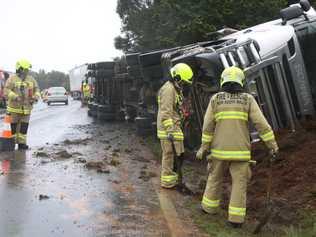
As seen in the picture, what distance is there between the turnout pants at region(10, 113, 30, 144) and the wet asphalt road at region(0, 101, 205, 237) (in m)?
0.37

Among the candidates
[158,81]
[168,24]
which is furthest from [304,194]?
[168,24]

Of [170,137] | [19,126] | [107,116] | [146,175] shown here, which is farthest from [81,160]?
[107,116]

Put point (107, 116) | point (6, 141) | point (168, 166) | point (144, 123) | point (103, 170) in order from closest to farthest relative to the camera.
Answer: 1. point (168, 166)
2. point (103, 170)
3. point (6, 141)
4. point (144, 123)
5. point (107, 116)

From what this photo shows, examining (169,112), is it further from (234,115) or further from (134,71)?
(134,71)

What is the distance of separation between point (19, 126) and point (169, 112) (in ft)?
17.6

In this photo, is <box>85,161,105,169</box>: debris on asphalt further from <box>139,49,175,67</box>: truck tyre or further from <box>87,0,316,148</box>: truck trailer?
<box>139,49,175,67</box>: truck tyre

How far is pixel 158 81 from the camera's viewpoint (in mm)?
12211

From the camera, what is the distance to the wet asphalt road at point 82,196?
5.94 meters

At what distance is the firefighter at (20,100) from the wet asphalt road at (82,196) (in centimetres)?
48

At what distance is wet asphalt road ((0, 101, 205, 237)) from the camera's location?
5.94 metres

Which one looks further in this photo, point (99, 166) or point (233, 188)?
point (99, 166)

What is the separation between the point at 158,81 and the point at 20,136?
3.14 meters

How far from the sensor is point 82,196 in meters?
7.54

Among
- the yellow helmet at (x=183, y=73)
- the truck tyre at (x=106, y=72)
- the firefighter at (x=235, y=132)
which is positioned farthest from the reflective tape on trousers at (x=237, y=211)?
the truck tyre at (x=106, y=72)
